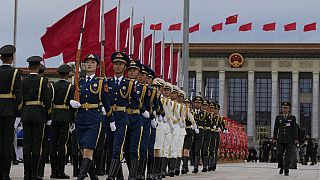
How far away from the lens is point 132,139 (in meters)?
12.2

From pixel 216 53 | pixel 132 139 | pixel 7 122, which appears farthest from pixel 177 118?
pixel 216 53

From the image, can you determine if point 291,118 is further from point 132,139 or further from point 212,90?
point 212,90

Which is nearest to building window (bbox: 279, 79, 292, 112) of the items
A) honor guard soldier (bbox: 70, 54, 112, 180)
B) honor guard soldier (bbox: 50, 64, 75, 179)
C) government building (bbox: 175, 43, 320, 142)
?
government building (bbox: 175, 43, 320, 142)

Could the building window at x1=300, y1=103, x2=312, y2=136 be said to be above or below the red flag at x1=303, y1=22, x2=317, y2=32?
below

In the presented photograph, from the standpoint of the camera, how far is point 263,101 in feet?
271

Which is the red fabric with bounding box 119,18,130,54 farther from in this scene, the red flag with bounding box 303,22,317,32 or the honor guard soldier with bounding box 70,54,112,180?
the red flag with bounding box 303,22,317,32

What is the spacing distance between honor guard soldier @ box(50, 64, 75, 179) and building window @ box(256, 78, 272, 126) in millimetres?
69265

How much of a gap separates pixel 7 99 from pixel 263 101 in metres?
72.3

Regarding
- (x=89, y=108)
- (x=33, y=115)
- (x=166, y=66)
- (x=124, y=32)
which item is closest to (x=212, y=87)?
(x=166, y=66)

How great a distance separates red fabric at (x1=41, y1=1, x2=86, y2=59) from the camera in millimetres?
19734

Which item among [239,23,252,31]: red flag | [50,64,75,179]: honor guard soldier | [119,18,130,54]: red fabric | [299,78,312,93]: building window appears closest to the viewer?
[50,64,75,179]: honor guard soldier

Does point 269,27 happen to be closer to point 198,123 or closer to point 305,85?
point 305,85

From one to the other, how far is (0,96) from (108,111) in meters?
1.71

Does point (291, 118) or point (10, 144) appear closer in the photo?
point (10, 144)
